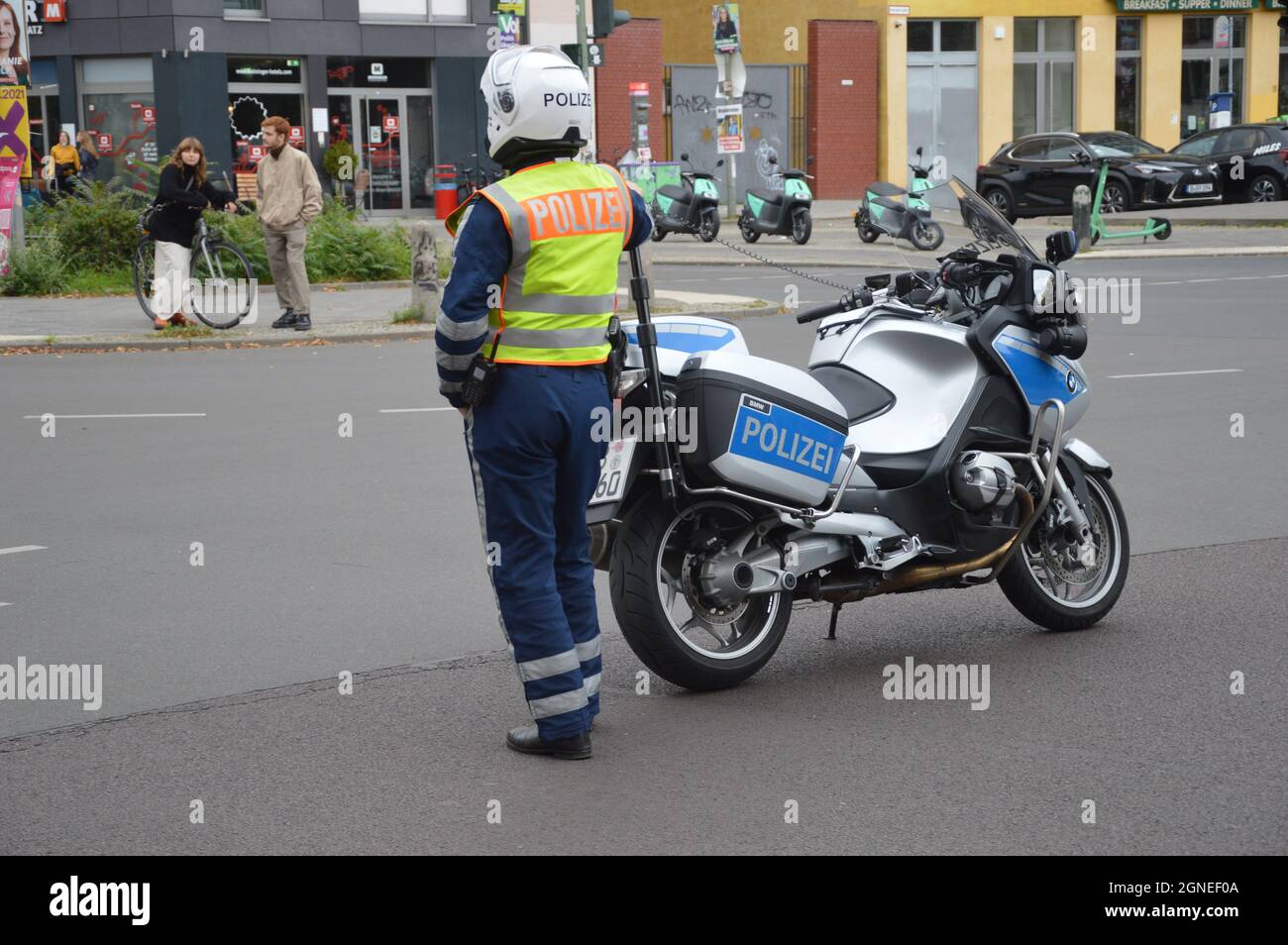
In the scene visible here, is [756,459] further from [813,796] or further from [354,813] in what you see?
[354,813]

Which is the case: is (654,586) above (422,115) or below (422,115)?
below

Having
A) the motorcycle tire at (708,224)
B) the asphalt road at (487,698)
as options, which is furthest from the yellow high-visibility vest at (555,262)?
the motorcycle tire at (708,224)

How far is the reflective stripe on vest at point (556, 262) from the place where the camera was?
16.3ft

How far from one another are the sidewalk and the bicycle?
0.20 metres

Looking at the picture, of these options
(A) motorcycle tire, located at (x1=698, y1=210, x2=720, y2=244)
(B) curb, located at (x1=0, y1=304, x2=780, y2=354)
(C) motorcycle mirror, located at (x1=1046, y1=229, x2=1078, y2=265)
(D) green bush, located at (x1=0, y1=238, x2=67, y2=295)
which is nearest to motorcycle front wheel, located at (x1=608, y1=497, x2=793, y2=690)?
(C) motorcycle mirror, located at (x1=1046, y1=229, x2=1078, y2=265)

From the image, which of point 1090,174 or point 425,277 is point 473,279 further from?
point 1090,174

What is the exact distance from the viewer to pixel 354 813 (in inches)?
182

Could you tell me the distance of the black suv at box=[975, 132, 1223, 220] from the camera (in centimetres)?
3269

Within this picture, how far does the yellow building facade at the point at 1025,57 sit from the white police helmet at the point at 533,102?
3952 cm

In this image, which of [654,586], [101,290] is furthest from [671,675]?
[101,290]

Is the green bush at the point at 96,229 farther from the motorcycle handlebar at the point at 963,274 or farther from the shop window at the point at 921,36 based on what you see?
the shop window at the point at 921,36

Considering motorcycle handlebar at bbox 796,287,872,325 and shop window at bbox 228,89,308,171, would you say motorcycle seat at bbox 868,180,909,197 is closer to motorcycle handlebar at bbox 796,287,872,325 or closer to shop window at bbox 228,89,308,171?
motorcycle handlebar at bbox 796,287,872,325

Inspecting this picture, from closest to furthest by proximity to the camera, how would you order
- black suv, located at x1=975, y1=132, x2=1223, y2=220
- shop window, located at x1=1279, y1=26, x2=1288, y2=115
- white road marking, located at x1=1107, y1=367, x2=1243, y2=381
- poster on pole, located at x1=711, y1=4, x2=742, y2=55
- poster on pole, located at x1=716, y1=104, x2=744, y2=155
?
white road marking, located at x1=1107, y1=367, x2=1243, y2=381 → poster on pole, located at x1=716, y1=104, x2=744, y2=155 → black suv, located at x1=975, y1=132, x2=1223, y2=220 → poster on pole, located at x1=711, y1=4, x2=742, y2=55 → shop window, located at x1=1279, y1=26, x2=1288, y2=115

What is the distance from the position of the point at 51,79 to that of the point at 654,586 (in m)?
35.6
